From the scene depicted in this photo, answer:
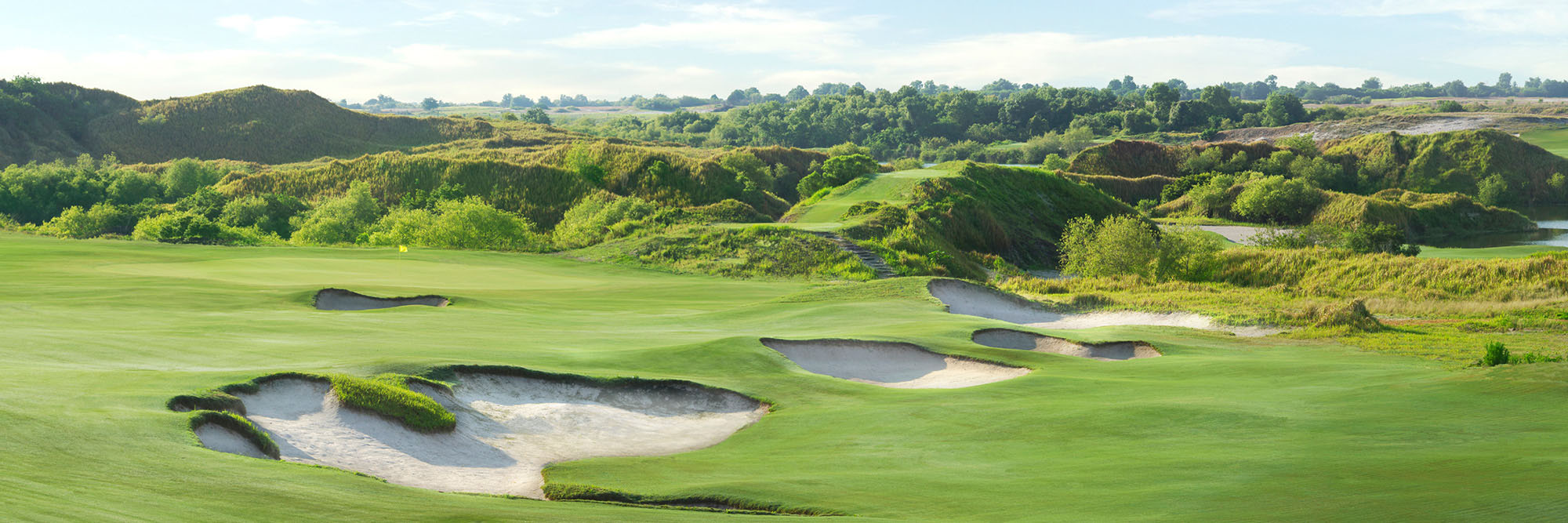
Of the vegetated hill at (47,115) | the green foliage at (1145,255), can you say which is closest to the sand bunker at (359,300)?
the green foliage at (1145,255)

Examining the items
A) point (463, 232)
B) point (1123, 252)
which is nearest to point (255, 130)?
point (463, 232)

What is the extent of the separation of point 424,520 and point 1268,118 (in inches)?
7126

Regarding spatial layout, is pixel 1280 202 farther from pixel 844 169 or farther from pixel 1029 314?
pixel 1029 314

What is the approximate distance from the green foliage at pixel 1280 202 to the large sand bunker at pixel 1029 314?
210ft

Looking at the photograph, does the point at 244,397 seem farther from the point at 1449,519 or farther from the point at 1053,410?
the point at 1449,519

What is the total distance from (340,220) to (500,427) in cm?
5212

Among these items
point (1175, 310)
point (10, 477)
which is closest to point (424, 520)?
point (10, 477)

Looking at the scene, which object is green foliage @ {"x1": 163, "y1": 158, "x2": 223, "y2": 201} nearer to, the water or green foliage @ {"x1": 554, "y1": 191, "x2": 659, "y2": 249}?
green foliage @ {"x1": 554, "y1": 191, "x2": 659, "y2": 249}

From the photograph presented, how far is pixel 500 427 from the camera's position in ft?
42.6

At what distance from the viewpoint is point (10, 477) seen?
6590 mm

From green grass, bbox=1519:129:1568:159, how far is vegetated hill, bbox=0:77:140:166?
188695mm

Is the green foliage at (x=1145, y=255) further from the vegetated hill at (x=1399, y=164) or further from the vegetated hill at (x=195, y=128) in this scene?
the vegetated hill at (x=195, y=128)

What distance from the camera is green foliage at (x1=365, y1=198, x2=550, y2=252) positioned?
50.5m

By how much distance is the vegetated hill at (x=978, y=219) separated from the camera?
47.8 m
